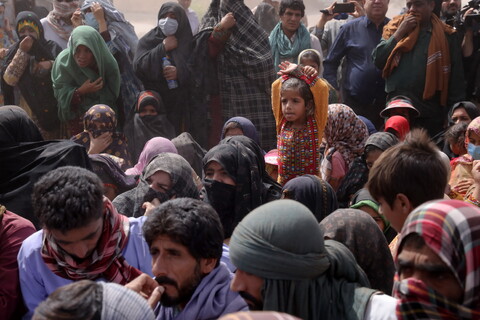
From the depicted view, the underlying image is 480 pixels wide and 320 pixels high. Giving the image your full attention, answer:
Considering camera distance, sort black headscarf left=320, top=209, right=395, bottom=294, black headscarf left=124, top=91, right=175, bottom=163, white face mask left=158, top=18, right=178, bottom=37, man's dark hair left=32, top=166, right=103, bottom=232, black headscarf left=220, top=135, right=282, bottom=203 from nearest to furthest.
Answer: man's dark hair left=32, top=166, right=103, bottom=232
black headscarf left=320, top=209, right=395, bottom=294
black headscarf left=220, top=135, right=282, bottom=203
black headscarf left=124, top=91, right=175, bottom=163
white face mask left=158, top=18, right=178, bottom=37

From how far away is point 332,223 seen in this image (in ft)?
8.50

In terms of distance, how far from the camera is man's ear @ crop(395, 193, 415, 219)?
2.35 metres

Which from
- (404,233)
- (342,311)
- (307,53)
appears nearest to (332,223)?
(342,311)

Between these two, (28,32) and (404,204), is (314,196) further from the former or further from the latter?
(28,32)

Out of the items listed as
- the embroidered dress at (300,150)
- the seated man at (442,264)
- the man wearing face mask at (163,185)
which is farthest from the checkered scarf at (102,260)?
the embroidered dress at (300,150)

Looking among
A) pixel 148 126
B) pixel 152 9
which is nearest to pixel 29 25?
pixel 148 126

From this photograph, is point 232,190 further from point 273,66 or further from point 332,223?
point 273,66

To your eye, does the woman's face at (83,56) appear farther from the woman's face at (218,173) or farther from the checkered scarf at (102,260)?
the checkered scarf at (102,260)

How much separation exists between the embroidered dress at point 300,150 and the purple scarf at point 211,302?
2.27 meters

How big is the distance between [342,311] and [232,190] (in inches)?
64.1

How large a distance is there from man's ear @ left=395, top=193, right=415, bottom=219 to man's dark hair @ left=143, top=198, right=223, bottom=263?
2.17ft

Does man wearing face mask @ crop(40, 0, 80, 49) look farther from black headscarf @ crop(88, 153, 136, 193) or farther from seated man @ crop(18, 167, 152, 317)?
seated man @ crop(18, 167, 152, 317)

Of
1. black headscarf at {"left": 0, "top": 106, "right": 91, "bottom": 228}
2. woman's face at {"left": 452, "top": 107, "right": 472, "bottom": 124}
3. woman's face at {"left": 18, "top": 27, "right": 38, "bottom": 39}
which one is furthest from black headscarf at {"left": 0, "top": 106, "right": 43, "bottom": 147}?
woman's face at {"left": 452, "top": 107, "right": 472, "bottom": 124}

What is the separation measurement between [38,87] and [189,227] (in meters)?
4.69
